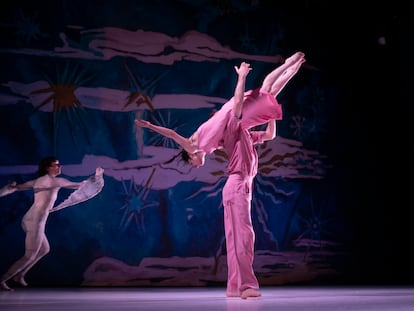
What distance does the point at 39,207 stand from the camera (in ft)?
19.2

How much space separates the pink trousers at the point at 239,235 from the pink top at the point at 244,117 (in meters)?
0.32

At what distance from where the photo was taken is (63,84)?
6.64 metres

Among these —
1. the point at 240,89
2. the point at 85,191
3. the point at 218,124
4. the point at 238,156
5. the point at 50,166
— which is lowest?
the point at 85,191

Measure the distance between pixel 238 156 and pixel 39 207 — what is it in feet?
7.95

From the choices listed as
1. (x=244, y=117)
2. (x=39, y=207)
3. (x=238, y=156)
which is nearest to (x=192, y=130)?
(x=39, y=207)

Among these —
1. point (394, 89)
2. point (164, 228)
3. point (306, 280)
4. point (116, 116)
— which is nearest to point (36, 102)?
point (116, 116)

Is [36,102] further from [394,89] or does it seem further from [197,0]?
[394,89]

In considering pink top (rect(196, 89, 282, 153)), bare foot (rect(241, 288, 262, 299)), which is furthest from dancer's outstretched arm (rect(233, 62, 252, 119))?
bare foot (rect(241, 288, 262, 299))

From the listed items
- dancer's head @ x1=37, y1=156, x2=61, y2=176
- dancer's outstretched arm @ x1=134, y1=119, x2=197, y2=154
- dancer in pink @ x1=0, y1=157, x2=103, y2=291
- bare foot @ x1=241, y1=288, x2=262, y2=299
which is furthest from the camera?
dancer's head @ x1=37, y1=156, x2=61, y2=176

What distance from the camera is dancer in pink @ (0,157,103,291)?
569 centimetres

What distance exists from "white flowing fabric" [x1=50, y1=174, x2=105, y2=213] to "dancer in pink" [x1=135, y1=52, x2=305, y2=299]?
1968 millimetres

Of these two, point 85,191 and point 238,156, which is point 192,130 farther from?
point 238,156

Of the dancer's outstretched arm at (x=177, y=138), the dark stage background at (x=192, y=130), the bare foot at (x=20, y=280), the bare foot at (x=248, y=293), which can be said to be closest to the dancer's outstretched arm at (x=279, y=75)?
the dancer's outstretched arm at (x=177, y=138)

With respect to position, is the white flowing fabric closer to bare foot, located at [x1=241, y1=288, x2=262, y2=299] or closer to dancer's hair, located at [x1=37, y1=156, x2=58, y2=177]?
dancer's hair, located at [x1=37, y1=156, x2=58, y2=177]
